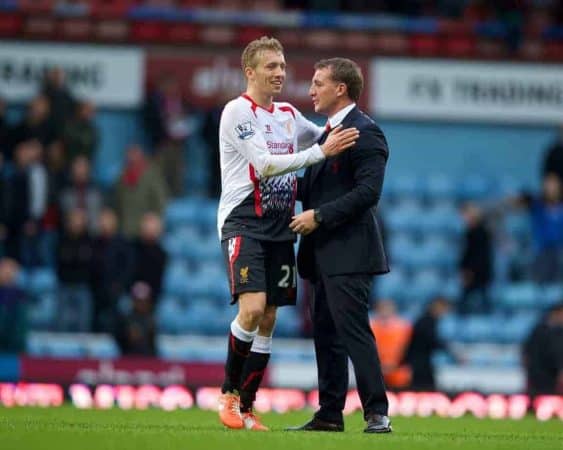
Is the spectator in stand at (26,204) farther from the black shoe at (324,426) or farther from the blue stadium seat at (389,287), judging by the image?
the black shoe at (324,426)

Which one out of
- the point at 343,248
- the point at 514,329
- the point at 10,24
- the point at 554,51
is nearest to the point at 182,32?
the point at 10,24

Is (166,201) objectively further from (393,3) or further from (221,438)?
(221,438)

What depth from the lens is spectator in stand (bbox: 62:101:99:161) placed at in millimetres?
19781

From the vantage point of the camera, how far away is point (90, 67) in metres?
21.7

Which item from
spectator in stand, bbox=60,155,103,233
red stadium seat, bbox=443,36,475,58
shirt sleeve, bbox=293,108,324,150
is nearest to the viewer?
shirt sleeve, bbox=293,108,324,150

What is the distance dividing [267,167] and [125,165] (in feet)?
38.7

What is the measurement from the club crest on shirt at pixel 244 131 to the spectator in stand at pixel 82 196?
32.6 ft

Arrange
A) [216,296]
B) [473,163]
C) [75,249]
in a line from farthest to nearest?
[473,163] < [216,296] < [75,249]

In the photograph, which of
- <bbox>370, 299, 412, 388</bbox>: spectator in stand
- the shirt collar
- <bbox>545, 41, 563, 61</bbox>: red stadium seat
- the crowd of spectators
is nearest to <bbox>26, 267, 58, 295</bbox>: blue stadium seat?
the crowd of spectators

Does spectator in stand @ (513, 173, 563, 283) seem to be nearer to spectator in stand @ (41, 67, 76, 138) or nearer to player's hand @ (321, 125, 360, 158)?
spectator in stand @ (41, 67, 76, 138)

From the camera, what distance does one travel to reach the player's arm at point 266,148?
9.77 meters

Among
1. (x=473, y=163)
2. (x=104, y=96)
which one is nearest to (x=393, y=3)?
(x=473, y=163)

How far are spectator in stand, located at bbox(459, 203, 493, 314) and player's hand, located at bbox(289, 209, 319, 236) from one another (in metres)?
11.1

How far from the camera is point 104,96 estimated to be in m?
21.7
